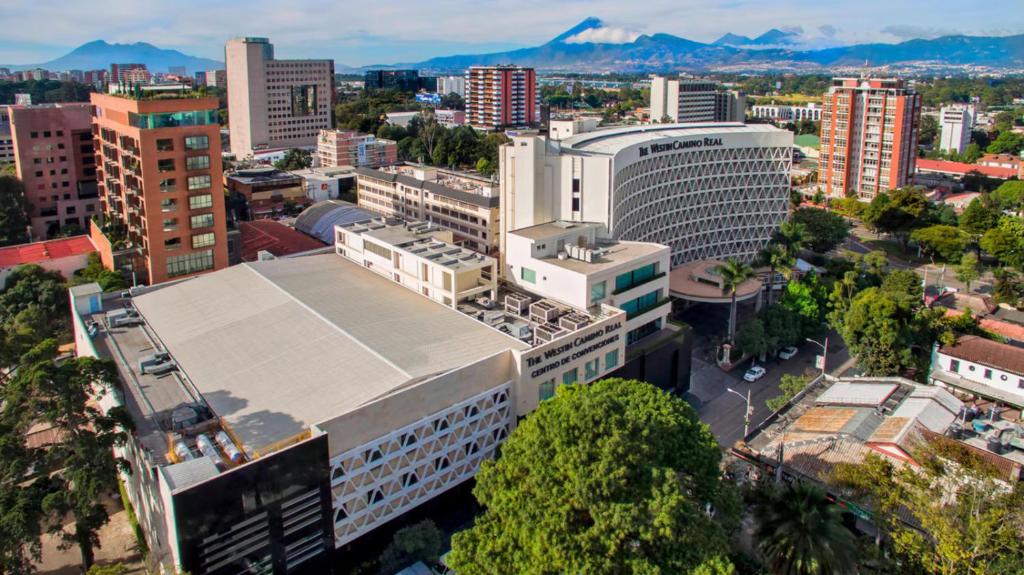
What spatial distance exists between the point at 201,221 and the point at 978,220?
95.4 m

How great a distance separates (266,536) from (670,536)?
17897 millimetres

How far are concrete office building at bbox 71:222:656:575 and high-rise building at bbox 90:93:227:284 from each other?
11059 mm

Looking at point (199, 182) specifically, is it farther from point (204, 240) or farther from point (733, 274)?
point (733, 274)

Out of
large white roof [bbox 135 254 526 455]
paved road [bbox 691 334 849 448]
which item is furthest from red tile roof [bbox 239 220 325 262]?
paved road [bbox 691 334 849 448]

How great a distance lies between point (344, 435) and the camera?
3566cm

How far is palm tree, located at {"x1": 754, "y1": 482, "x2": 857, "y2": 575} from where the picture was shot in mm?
31219

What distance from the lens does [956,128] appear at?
16912 cm

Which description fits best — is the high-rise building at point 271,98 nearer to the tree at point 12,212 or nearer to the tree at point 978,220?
the tree at point 12,212

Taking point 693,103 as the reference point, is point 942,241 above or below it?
below

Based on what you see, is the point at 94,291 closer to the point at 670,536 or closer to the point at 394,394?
the point at 394,394

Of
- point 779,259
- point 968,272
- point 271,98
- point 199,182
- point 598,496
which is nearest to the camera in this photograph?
point 598,496

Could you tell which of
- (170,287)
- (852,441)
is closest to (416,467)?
(852,441)

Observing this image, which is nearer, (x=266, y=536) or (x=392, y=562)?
(x=266, y=536)

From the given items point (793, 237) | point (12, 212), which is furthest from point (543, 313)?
point (12, 212)
